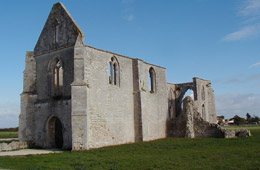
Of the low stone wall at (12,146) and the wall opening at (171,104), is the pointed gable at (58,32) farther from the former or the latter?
the wall opening at (171,104)

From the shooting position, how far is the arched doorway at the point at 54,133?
59.7 feet

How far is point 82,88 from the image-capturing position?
1608cm

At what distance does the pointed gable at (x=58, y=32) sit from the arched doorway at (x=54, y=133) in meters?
Answer: 4.95

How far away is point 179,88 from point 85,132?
16.2 m

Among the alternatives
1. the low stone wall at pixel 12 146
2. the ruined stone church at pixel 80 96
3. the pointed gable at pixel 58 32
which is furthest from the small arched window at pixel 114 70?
the low stone wall at pixel 12 146

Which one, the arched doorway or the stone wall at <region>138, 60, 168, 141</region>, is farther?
the stone wall at <region>138, 60, 168, 141</region>

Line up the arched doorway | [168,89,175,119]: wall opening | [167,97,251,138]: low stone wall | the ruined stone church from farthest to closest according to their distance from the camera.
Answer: [168,89,175,119]: wall opening → [167,97,251,138]: low stone wall → the arched doorway → the ruined stone church

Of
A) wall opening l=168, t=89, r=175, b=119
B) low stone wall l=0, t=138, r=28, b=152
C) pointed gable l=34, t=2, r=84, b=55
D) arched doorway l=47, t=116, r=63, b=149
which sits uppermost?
pointed gable l=34, t=2, r=84, b=55

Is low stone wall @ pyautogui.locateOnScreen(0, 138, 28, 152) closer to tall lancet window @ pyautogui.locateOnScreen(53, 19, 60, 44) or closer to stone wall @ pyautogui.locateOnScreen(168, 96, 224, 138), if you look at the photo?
tall lancet window @ pyautogui.locateOnScreen(53, 19, 60, 44)

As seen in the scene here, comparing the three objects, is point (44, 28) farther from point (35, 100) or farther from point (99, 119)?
point (99, 119)

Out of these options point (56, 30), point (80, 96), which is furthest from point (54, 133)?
point (56, 30)

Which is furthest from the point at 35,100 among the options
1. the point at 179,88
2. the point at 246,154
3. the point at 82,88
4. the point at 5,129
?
the point at 5,129

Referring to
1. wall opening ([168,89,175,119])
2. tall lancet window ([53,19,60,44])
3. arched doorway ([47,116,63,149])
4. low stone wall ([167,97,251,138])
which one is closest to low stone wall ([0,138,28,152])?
arched doorway ([47,116,63,149])

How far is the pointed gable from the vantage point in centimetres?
1730
